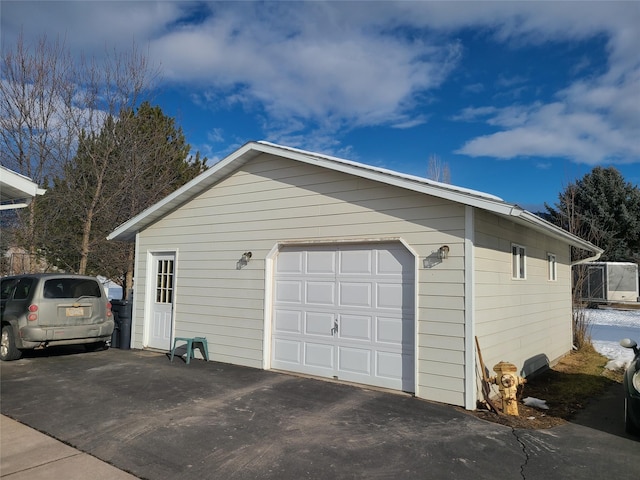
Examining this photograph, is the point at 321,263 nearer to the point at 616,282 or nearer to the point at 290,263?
the point at 290,263

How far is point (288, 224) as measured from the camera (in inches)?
320

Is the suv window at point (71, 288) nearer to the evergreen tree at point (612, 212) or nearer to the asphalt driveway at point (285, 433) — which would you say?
the asphalt driveway at point (285, 433)

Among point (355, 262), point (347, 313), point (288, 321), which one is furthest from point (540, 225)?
point (288, 321)

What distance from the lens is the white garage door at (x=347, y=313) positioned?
675 centimetres

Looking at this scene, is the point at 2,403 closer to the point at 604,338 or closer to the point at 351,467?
the point at 351,467

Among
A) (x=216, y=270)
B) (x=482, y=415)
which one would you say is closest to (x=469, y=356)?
(x=482, y=415)

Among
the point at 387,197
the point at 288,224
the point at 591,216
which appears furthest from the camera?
the point at 591,216

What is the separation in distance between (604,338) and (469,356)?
10087 millimetres

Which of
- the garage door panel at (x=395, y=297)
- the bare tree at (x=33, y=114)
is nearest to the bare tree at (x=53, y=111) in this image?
the bare tree at (x=33, y=114)

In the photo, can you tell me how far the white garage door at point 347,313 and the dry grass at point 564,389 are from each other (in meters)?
1.55

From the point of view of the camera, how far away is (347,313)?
732cm

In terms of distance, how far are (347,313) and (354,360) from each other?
30.0 inches

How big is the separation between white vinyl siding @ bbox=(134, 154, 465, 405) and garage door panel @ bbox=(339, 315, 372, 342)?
930mm

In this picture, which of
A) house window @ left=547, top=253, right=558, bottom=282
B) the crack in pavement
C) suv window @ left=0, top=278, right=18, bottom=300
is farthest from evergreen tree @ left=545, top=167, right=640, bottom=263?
suv window @ left=0, top=278, right=18, bottom=300
